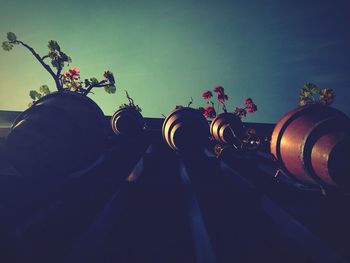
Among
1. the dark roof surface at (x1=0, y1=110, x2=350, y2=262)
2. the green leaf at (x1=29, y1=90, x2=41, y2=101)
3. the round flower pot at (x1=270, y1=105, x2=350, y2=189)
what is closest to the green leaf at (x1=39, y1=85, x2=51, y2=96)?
the green leaf at (x1=29, y1=90, x2=41, y2=101)

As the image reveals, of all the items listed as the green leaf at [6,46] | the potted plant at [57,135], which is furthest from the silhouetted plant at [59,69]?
the potted plant at [57,135]

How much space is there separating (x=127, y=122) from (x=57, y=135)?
707 cm

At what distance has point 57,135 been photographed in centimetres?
305

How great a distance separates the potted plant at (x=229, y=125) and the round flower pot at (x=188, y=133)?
0.98m

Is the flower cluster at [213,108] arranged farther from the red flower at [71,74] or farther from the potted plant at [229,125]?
the red flower at [71,74]

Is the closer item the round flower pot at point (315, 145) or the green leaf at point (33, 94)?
the round flower pot at point (315, 145)

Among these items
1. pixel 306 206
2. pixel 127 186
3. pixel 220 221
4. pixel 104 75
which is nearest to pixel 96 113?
pixel 127 186

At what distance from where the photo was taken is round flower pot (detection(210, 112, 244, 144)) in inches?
342

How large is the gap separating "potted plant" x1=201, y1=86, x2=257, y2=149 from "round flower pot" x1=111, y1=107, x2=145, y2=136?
3.68 meters

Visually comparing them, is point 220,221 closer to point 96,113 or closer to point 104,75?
point 96,113

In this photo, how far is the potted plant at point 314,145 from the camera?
9.14 ft

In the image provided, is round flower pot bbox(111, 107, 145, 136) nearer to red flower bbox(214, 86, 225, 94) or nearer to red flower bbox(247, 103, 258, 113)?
red flower bbox(214, 86, 225, 94)

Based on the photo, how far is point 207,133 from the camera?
595 centimetres

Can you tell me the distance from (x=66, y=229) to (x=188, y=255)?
5.97 ft
